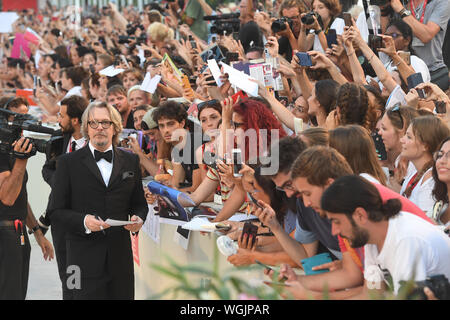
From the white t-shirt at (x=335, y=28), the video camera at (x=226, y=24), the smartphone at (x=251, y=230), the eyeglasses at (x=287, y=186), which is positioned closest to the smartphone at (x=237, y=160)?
the smartphone at (x=251, y=230)

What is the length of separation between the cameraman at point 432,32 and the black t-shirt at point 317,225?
9.96ft

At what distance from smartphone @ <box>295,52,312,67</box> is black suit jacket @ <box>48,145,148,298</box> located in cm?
174

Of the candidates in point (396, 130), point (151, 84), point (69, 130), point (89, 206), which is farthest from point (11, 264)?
point (396, 130)

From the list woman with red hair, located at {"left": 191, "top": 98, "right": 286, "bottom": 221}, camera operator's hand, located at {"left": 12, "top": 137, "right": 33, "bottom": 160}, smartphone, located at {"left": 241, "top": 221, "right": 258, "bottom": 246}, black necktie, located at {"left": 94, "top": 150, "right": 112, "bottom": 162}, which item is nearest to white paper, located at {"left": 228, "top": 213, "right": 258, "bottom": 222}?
woman with red hair, located at {"left": 191, "top": 98, "right": 286, "bottom": 221}

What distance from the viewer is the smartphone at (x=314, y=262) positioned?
357 cm

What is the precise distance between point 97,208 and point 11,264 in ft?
3.33

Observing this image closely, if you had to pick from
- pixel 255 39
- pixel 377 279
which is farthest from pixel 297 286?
pixel 255 39

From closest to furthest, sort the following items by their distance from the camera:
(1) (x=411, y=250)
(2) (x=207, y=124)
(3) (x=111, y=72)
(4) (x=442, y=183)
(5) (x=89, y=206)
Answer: (1) (x=411, y=250)
(4) (x=442, y=183)
(5) (x=89, y=206)
(2) (x=207, y=124)
(3) (x=111, y=72)

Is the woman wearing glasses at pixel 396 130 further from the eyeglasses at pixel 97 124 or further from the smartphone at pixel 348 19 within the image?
the eyeglasses at pixel 97 124

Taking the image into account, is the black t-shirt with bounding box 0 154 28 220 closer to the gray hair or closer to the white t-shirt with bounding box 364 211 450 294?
the gray hair

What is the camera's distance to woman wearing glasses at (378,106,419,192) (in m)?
4.55

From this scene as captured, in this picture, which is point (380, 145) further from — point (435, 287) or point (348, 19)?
point (435, 287)

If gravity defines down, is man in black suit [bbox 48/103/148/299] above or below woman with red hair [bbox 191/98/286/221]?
below

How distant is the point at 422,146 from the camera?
4188 mm
